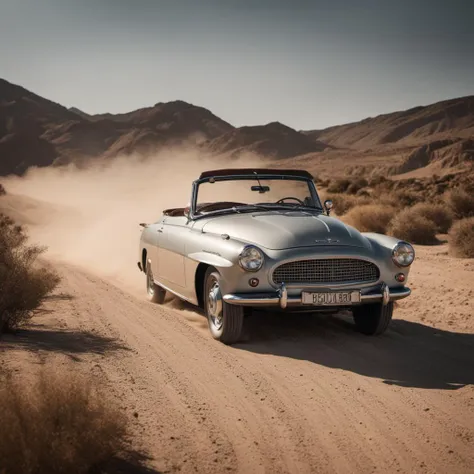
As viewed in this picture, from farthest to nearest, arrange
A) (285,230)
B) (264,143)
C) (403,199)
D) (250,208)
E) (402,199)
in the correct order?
(264,143) < (403,199) < (402,199) < (250,208) < (285,230)

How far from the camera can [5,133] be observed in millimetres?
117562

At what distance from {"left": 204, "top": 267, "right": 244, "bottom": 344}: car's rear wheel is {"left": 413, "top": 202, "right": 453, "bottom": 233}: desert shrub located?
12.1 metres

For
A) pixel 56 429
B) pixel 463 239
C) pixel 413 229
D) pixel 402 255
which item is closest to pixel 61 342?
pixel 56 429

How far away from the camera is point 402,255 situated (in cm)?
675

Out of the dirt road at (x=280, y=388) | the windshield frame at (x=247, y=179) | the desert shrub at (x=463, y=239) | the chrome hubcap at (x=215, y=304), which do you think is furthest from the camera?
the desert shrub at (x=463, y=239)

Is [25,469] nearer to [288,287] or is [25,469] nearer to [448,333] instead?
[288,287]

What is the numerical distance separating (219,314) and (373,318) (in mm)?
1828

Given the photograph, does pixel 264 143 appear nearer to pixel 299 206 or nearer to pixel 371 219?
pixel 371 219

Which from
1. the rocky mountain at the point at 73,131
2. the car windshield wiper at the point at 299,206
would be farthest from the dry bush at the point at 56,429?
the rocky mountain at the point at 73,131

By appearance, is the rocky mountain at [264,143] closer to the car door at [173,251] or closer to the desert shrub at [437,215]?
the desert shrub at [437,215]

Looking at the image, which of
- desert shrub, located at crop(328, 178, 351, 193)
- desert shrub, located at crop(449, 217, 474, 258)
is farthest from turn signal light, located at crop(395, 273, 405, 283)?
desert shrub, located at crop(328, 178, 351, 193)

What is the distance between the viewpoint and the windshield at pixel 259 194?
803 centimetres

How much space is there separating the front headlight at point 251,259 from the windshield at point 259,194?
1671 mm

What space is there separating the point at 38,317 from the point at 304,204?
383 centimetres
